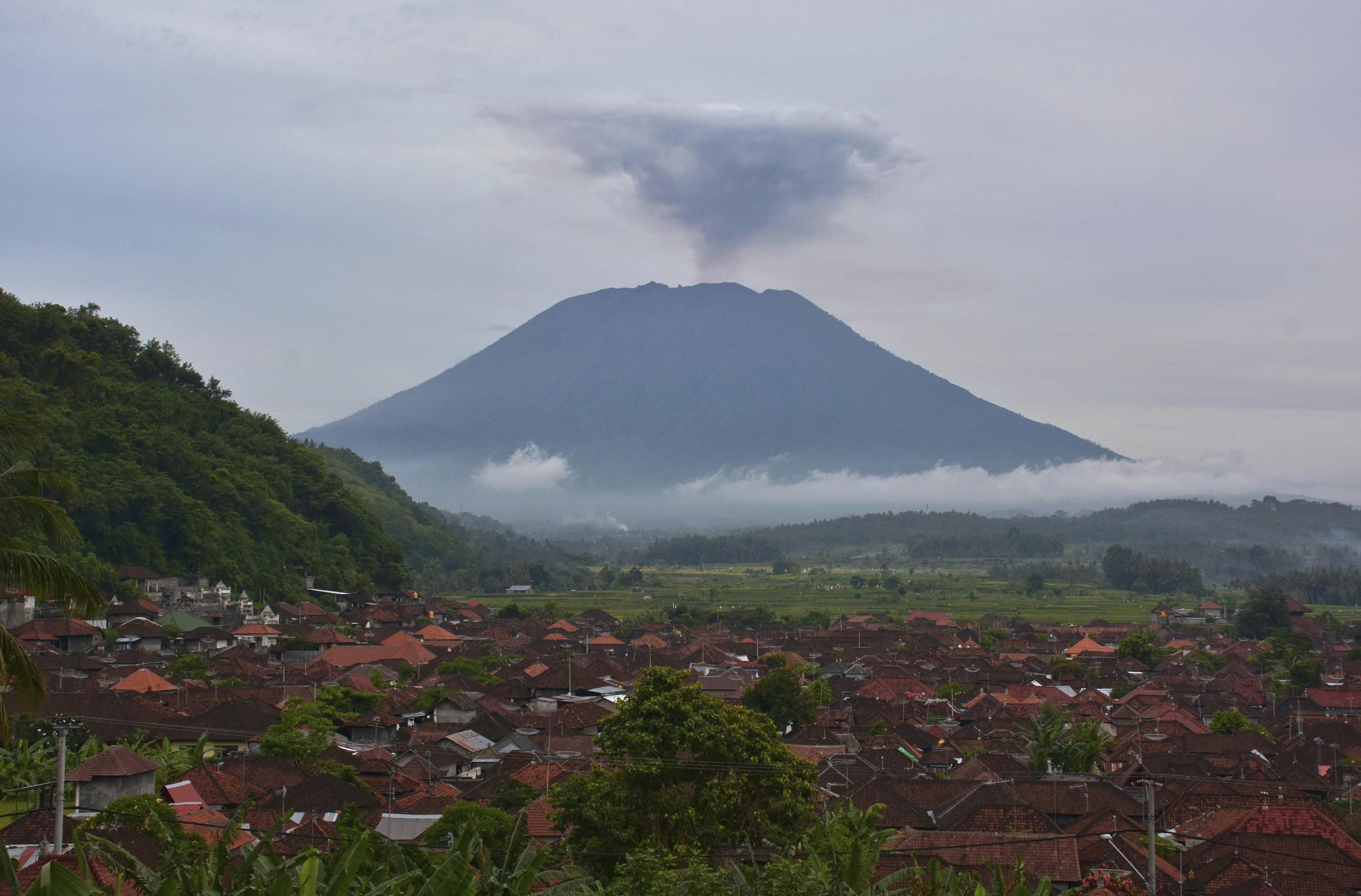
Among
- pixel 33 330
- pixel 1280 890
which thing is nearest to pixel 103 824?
pixel 1280 890

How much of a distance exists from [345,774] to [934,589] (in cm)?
6529

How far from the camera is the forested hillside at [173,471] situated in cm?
4453

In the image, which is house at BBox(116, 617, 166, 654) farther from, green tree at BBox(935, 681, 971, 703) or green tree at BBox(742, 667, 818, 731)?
green tree at BBox(935, 681, 971, 703)

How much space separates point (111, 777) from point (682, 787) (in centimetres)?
772

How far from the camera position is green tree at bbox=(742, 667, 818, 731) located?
26.0 m

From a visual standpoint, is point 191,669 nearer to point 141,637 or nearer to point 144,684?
point 144,684

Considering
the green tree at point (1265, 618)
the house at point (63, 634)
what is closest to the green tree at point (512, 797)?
the house at point (63, 634)

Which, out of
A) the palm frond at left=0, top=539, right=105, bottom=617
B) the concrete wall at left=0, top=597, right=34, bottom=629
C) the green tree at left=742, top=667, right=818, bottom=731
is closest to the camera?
the palm frond at left=0, top=539, right=105, bottom=617

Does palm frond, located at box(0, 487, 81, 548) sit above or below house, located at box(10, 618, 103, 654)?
above

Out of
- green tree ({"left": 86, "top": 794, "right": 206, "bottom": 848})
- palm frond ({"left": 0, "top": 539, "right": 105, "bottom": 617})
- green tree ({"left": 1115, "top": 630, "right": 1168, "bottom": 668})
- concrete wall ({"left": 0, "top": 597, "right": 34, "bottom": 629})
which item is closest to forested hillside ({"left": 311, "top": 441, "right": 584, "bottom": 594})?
concrete wall ({"left": 0, "top": 597, "right": 34, "bottom": 629})

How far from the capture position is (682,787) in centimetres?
1305

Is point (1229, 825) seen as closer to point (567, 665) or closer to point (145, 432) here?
point (567, 665)

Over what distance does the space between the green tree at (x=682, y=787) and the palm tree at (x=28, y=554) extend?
609 cm

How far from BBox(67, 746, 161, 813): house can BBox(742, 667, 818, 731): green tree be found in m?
12.7
